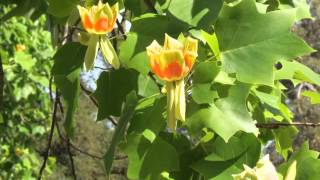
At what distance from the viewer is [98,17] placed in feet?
2.59

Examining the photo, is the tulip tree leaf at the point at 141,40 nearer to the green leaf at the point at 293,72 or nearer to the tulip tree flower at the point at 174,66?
the tulip tree flower at the point at 174,66

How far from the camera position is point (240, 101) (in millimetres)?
763

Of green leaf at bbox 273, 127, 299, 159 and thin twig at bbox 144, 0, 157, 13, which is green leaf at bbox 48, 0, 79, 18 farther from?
green leaf at bbox 273, 127, 299, 159

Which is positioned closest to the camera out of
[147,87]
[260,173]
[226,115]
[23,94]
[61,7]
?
[260,173]

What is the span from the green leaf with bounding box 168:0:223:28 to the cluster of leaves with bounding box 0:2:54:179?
→ 228 centimetres

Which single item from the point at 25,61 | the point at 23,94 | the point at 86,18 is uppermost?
the point at 86,18

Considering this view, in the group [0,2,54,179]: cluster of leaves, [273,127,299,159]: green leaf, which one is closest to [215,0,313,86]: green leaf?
[273,127,299,159]: green leaf

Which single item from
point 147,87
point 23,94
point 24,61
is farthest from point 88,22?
point 23,94

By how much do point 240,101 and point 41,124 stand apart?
306 centimetres

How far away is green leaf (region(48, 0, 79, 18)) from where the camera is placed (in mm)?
976

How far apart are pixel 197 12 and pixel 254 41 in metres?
0.08

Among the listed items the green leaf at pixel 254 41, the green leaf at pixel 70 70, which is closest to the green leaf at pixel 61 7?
the green leaf at pixel 70 70

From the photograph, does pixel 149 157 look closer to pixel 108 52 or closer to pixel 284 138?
pixel 108 52

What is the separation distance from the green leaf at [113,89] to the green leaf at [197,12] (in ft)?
0.49
